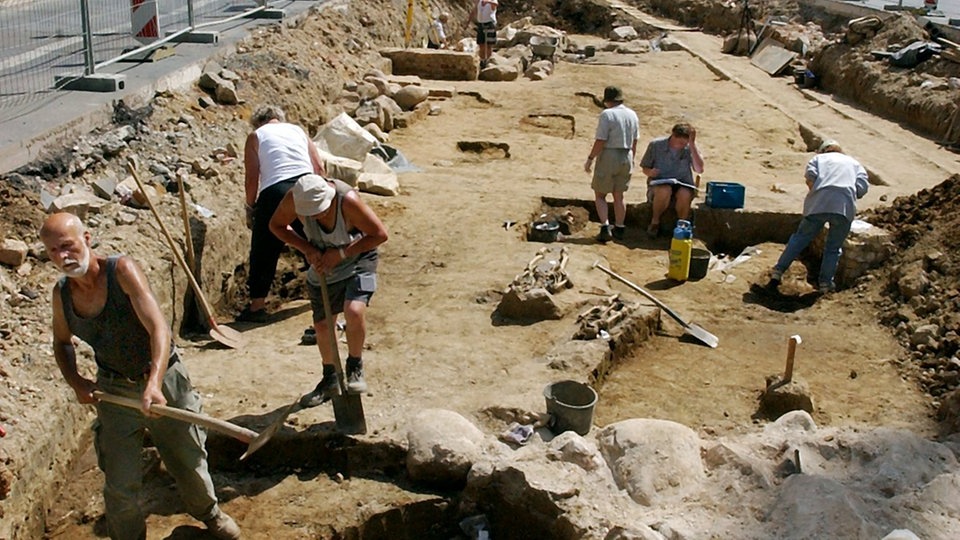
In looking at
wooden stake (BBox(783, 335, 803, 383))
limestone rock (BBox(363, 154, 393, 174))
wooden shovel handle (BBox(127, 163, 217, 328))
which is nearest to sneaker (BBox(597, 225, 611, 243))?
limestone rock (BBox(363, 154, 393, 174))

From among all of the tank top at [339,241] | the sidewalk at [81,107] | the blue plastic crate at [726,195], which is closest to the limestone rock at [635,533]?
the tank top at [339,241]

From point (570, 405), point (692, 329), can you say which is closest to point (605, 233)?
point (692, 329)

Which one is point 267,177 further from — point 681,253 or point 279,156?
point 681,253

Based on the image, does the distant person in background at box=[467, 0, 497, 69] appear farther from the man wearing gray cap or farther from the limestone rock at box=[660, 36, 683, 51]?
the man wearing gray cap

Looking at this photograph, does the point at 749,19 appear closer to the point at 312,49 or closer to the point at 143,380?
the point at 312,49

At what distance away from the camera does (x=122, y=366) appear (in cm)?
443

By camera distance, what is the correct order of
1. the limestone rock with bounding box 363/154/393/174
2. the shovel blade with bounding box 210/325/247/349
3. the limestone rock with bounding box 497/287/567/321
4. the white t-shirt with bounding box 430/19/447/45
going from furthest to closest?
the white t-shirt with bounding box 430/19/447/45, the limestone rock with bounding box 363/154/393/174, the limestone rock with bounding box 497/287/567/321, the shovel blade with bounding box 210/325/247/349

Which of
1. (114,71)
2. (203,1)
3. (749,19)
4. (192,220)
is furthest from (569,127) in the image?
(749,19)

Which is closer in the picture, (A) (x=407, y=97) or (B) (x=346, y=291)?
(B) (x=346, y=291)

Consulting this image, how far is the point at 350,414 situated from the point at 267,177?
2.48m

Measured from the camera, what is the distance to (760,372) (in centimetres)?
716

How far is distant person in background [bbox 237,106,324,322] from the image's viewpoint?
7359 millimetres

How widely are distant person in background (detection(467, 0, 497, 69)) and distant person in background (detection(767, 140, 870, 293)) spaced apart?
10.3m

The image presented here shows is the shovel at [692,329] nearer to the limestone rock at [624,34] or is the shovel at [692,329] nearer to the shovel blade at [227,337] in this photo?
the shovel blade at [227,337]
